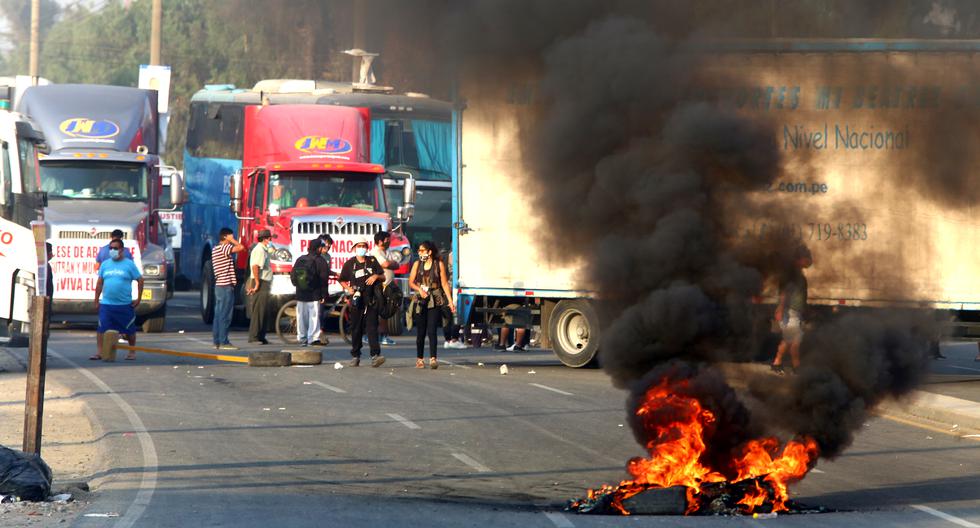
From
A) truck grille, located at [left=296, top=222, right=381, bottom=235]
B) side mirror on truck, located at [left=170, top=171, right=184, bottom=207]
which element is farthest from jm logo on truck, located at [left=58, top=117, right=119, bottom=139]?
truck grille, located at [left=296, top=222, right=381, bottom=235]

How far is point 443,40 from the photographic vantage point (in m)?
11.5

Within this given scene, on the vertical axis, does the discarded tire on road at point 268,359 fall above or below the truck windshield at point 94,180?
below

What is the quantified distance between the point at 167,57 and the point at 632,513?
44299 millimetres

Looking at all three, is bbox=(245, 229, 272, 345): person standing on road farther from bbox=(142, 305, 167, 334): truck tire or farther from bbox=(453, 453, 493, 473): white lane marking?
bbox=(453, 453, 493, 473): white lane marking

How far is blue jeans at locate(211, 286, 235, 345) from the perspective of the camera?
22703 millimetres

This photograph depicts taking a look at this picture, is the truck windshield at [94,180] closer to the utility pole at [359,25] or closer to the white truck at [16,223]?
the white truck at [16,223]

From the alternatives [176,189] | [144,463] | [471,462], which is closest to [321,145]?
[176,189]

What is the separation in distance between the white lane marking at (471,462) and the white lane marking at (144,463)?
2.56 meters

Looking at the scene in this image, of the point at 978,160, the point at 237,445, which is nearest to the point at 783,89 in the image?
the point at 978,160

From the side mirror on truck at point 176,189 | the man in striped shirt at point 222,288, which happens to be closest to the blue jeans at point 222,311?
the man in striped shirt at point 222,288

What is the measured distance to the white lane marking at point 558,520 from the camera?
31.2 feet

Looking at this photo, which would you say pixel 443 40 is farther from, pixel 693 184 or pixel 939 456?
pixel 939 456

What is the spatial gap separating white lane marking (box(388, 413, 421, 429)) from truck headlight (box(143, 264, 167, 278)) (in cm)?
1207

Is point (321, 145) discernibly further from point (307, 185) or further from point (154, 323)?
point (154, 323)
